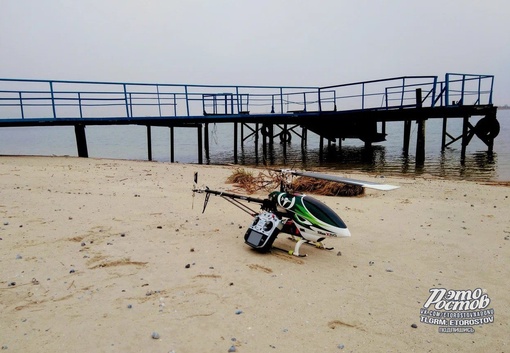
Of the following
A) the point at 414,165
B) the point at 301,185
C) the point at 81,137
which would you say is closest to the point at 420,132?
the point at 414,165

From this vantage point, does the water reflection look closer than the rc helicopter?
No

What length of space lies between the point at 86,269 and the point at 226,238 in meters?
2.11

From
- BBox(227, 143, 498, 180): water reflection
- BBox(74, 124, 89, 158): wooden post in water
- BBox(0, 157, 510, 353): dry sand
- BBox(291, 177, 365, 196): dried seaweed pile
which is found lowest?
BBox(227, 143, 498, 180): water reflection

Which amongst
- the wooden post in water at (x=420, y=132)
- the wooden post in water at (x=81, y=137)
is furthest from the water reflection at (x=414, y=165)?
the wooden post in water at (x=81, y=137)

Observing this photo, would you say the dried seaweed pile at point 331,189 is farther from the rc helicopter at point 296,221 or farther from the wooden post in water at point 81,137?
the wooden post in water at point 81,137

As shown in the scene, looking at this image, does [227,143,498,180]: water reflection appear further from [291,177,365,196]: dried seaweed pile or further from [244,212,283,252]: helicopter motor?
[244,212,283,252]: helicopter motor

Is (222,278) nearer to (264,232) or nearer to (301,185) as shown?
(264,232)

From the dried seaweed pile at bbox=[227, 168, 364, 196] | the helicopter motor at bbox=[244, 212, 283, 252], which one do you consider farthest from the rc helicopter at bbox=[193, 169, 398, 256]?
the dried seaweed pile at bbox=[227, 168, 364, 196]

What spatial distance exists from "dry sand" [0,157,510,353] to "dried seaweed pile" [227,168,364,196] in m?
1.67

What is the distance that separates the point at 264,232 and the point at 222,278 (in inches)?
39.5

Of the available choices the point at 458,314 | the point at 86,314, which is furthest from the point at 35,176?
the point at 458,314

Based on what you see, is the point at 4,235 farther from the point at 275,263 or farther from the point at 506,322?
the point at 506,322

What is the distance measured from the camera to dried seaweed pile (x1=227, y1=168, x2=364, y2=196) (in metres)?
9.54

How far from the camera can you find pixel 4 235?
539 centimetres
